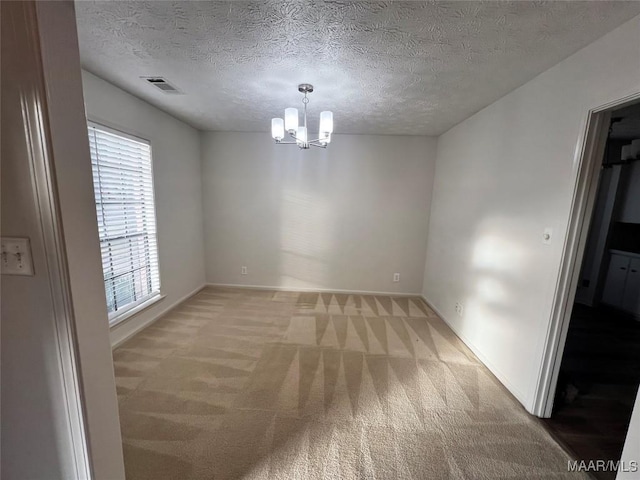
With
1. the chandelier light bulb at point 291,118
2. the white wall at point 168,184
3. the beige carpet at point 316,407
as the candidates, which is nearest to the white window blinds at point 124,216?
the white wall at point 168,184

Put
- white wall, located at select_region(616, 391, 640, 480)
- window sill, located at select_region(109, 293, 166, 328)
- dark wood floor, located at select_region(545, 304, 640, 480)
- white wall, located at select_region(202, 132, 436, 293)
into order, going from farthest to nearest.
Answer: white wall, located at select_region(202, 132, 436, 293) → window sill, located at select_region(109, 293, 166, 328) → dark wood floor, located at select_region(545, 304, 640, 480) → white wall, located at select_region(616, 391, 640, 480)

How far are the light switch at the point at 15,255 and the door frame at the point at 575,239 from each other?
267 cm

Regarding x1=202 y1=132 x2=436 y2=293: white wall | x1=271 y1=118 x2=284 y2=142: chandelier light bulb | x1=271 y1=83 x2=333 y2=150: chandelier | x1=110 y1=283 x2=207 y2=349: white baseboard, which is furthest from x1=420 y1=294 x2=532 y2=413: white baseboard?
x1=110 y1=283 x2=207 y2=349: white baseboard

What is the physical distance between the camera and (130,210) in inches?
101

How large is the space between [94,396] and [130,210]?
86.3 inches

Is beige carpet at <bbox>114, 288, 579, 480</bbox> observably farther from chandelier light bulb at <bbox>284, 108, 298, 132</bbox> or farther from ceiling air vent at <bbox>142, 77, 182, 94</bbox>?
ceiling air vent at <bbox>142, 77, 182, 94</bbox>

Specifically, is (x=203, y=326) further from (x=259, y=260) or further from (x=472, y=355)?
(x=472, y=355)

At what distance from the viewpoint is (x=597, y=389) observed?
2.00m

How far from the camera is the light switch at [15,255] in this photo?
2.59ft

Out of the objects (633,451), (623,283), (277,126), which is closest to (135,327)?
(277,126)

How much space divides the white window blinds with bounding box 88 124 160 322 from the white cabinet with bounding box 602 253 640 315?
6256 millimetres

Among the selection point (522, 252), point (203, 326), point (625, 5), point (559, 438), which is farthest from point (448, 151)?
point (203, 326)

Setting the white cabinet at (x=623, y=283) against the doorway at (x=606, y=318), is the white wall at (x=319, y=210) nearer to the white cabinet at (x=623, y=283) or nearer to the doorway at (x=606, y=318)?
the doorway at (x=606, y=318)

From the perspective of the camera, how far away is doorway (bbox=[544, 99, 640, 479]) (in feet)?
5.23
